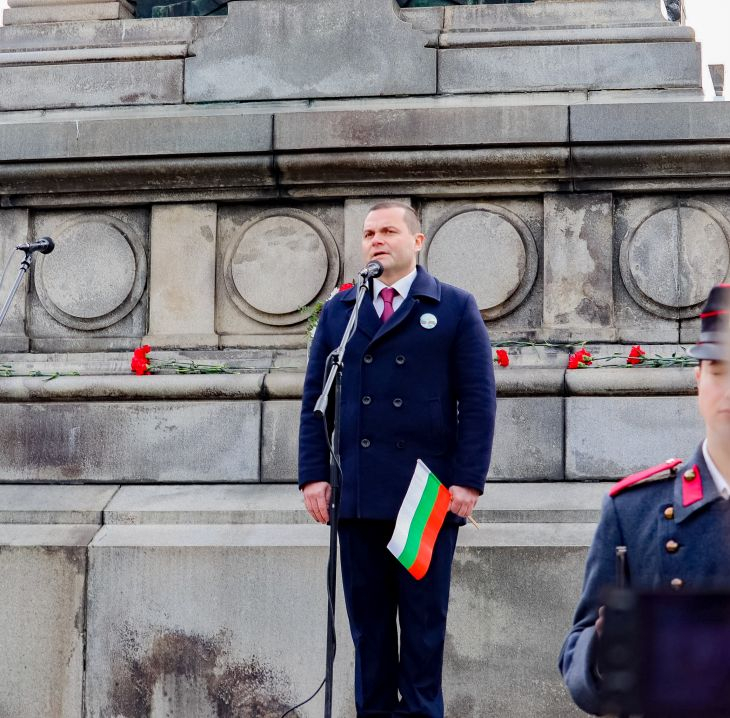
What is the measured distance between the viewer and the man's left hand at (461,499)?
15.0ft

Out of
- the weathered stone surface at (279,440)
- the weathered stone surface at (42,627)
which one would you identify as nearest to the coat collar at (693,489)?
the weathered stone surface at (279,440)

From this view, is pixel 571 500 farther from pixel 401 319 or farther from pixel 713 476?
pixel 713 476

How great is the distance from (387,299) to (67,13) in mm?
3938

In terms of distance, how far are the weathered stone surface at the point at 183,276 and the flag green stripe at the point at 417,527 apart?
2.62m

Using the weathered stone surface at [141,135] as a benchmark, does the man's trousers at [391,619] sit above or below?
below

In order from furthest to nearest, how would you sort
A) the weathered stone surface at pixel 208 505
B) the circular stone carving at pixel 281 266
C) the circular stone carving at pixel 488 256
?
the circular stone carving at pixel 281 266
the circular stone carving at pixel 488 256
the weathered stone surface at pixel 208 505

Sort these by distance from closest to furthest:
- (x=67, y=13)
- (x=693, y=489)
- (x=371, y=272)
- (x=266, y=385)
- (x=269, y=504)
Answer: (x=693, y=489) → (x=371, y=272) → (x=269, y=504) → (x=266, y=385) → (x=67, y=13)

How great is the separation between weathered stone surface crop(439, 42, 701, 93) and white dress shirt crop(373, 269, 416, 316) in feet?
8.16

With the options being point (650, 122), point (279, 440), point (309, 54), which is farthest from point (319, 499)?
point (309, 54)

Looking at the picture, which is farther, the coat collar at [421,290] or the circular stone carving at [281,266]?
the circular stone carving at [281,266]

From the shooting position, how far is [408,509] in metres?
4.52

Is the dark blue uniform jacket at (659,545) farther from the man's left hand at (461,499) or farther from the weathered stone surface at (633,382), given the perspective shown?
the weathered stone surface at (633,382)

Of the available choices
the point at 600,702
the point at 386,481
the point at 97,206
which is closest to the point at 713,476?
the point at 600,702

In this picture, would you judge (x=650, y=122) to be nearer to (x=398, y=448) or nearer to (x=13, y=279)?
(x=398, y=448)
